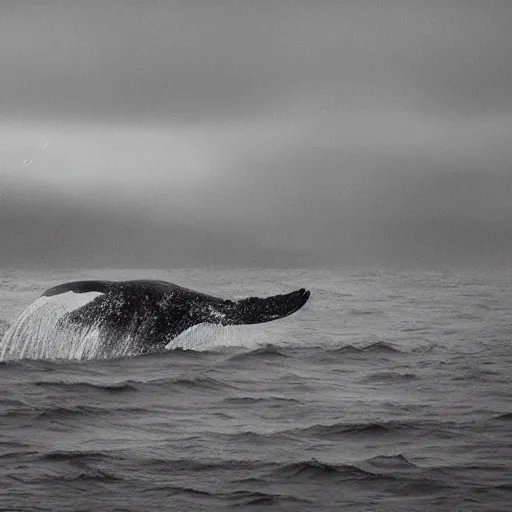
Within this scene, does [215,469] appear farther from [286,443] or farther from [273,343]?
[273,343]

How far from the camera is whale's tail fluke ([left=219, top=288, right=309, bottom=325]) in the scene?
11039 millimetres

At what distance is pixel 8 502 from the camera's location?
6.76 metres

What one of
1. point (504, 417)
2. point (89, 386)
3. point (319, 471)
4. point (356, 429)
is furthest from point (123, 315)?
point (504, 417)

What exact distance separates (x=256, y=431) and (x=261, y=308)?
7.50 ft

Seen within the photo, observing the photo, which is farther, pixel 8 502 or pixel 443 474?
pixel 443 474

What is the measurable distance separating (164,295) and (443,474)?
505cm

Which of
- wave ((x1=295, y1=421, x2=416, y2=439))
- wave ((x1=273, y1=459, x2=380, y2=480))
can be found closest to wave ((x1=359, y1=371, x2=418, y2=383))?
wave ((x1=295, y1=421, x2=416, y2=439))

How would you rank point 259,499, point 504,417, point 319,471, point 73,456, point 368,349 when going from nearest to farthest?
point 259,499
point 319,471
point 73,456
point 504,417
point 368,349

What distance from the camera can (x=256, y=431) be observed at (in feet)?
30.4

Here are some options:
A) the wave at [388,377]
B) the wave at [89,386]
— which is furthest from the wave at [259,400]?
the wave at [388,377]

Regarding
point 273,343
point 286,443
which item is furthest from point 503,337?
point 286,443

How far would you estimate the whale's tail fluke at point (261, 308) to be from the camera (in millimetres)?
11039

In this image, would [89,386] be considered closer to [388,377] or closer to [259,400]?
[259,400]

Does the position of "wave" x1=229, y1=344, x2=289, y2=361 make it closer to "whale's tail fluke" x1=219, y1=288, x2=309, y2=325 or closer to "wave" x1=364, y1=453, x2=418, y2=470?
"whale's tail fluke" x1=219, y1=288, x2=309, y2=325
